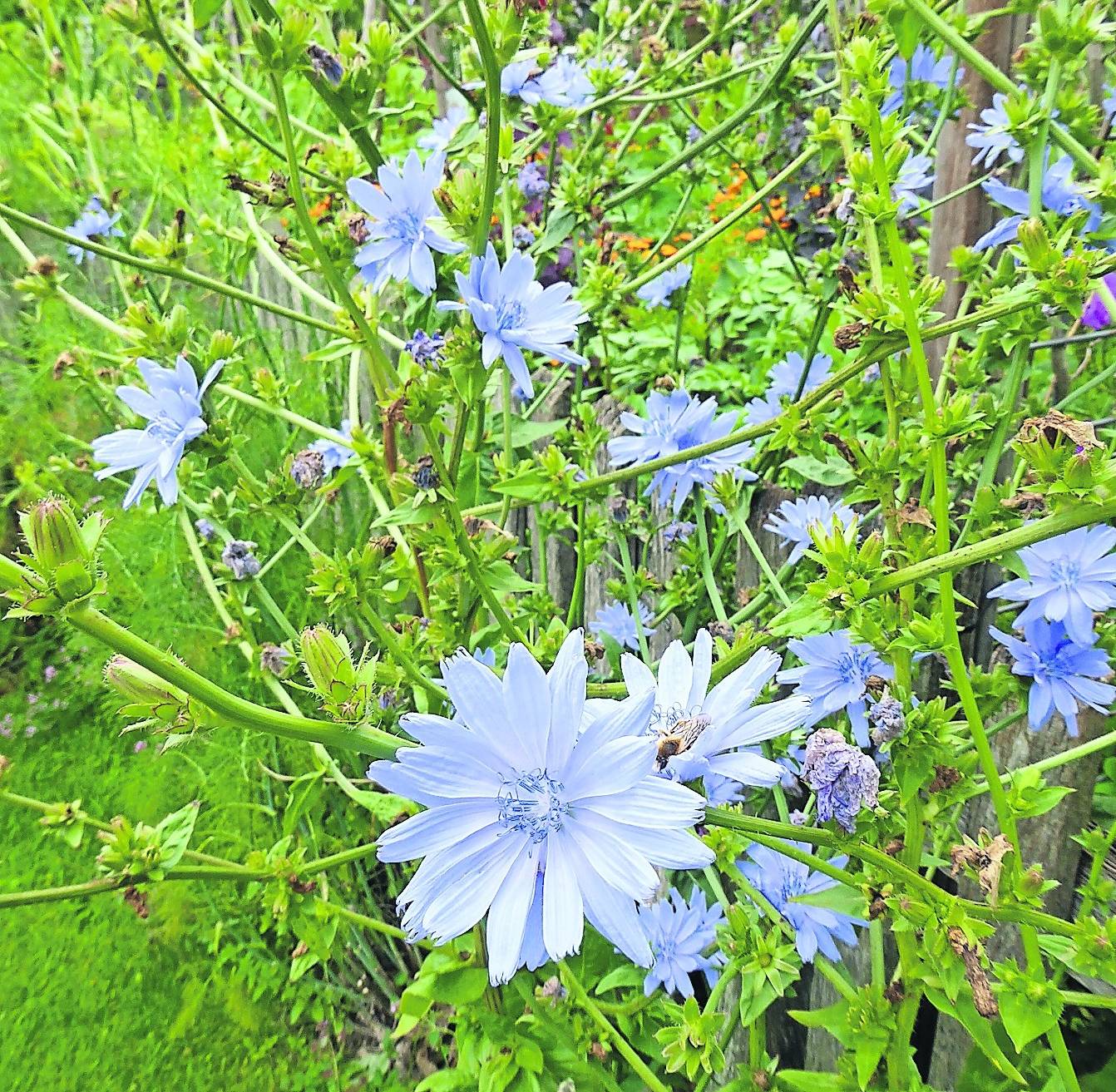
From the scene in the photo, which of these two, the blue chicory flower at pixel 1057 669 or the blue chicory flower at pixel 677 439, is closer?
the blue chicory flower at pixel 1057 669

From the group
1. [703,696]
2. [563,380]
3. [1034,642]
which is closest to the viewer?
[703,696]

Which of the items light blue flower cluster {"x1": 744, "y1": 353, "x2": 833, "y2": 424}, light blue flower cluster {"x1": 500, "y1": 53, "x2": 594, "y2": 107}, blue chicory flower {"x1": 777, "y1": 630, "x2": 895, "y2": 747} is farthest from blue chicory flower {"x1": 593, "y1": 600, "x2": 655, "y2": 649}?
light blue flower cluster {"x1": 500, "y1": 53, "x2": 594, "y2": 107}

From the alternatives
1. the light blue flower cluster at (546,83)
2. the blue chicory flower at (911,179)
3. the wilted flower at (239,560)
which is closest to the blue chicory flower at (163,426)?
the wilted flower at (239,560)

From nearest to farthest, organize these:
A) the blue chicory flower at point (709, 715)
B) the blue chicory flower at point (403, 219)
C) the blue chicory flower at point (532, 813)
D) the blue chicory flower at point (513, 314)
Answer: the blue chicory flower at point (532, 813) < the blue chicory flower at point (709, 715) < the blue chicory flower at point (513, 314) < the blue chicory flower at point (403, 219)

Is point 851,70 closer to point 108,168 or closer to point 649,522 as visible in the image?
point 649,522

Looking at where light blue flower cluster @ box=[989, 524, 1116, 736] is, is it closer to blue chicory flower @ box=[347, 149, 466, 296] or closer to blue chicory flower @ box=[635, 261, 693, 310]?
blue chicory flower @ box=[347, 149, 466, 296]

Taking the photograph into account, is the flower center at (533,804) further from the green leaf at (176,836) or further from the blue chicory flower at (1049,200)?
the blue chicory flower at (1049,200)

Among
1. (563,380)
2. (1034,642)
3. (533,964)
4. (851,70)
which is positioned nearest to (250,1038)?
(533,964)
